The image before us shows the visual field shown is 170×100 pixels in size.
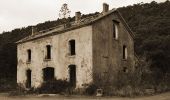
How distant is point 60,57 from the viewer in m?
33.0

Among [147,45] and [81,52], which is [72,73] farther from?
[147,45]

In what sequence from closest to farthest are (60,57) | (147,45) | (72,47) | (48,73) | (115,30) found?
(72,47), (60,57), (115,30), (48,73), (147,45)

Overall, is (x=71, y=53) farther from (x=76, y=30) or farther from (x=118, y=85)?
(x=118, y=85)

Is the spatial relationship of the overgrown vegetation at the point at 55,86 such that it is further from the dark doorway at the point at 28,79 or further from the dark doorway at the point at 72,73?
the dark doorway at the point at 28,79

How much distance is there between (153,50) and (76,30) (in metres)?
15.8

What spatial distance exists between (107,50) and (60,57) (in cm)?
459

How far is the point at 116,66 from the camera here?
32938 mm

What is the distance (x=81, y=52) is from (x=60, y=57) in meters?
2.99

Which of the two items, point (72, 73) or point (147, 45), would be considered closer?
point (72, 73)

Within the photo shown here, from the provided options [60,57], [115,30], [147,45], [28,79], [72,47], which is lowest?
[28,79]

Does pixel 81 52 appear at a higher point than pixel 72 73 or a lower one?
higher

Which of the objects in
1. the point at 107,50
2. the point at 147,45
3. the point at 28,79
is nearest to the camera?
the point at 107,50

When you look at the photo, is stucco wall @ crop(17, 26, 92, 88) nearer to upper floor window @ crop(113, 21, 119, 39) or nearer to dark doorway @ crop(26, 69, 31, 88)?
dark doorway @ crop(26, 69, 31, 88)

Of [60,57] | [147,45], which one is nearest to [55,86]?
[60,57]
